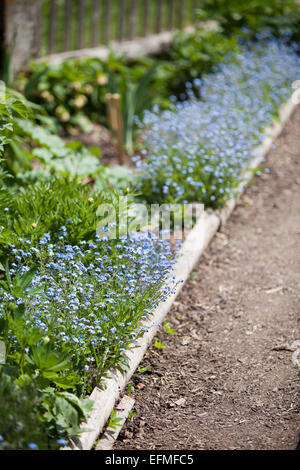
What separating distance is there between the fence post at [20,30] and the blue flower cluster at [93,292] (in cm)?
279

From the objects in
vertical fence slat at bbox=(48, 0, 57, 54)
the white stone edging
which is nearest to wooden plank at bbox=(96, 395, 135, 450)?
the white stone edging

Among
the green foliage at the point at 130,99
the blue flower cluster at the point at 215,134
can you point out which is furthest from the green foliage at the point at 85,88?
the blue flower cluster at the point at 215,134

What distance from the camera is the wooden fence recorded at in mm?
6082

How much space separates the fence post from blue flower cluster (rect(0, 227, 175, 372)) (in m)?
2.79

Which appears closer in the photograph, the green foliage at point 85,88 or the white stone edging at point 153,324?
the white stone edging at point 153,324

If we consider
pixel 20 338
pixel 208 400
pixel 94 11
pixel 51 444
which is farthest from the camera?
pixel 94 11

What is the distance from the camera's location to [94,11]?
6.50 meters

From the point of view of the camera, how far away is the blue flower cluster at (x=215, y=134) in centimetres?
439

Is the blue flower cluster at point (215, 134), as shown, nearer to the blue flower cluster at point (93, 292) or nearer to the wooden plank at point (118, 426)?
the blue flower cluster at point (93, 292)

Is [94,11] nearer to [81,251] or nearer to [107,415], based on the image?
[81,251]

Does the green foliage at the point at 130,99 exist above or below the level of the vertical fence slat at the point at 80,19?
below

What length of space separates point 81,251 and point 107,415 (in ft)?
3.43

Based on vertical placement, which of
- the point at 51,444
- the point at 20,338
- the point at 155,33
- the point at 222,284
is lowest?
the point at 222,284

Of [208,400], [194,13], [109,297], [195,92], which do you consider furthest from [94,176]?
[194,13]
